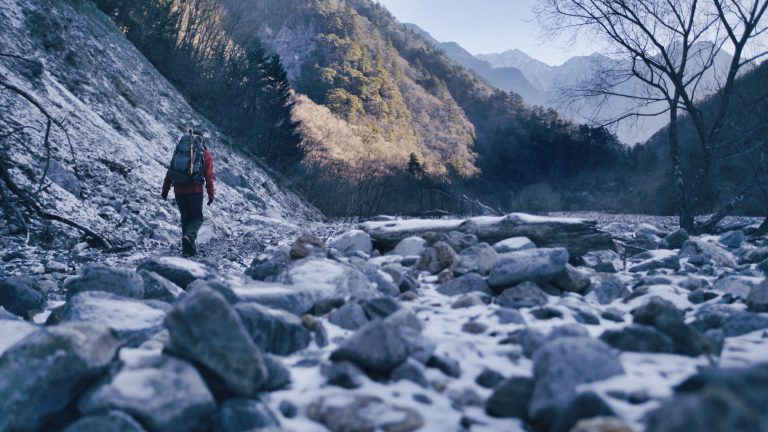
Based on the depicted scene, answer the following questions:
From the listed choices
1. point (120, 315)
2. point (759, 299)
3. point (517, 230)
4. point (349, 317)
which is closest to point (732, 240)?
point (517, 230)

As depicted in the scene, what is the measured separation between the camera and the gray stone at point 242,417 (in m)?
1.52

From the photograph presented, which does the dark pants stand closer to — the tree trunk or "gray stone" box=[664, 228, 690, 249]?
"gray stone" box=[664, 228, 690, 249]

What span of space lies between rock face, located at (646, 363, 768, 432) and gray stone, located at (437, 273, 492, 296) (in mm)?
2214

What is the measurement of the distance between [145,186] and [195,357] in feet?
22.7

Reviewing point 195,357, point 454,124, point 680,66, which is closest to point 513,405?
point 195,357

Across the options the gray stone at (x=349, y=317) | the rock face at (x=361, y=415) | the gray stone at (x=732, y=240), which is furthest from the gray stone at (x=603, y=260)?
the rock face at (x=361, y=415)

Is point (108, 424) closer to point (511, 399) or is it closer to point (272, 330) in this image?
point (272, 330)

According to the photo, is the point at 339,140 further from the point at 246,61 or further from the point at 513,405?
the point at 513,405

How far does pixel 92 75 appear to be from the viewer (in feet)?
35.5

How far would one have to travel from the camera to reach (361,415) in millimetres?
1525

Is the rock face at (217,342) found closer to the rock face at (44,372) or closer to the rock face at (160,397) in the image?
the rock face at (160,397)

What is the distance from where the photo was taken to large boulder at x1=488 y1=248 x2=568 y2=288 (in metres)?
3.23

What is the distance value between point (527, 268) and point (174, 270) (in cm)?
261

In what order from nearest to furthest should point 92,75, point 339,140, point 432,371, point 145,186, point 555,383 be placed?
point 555,383 < point 432,371 < point 145,186 < point 92,75 < point 339,140
